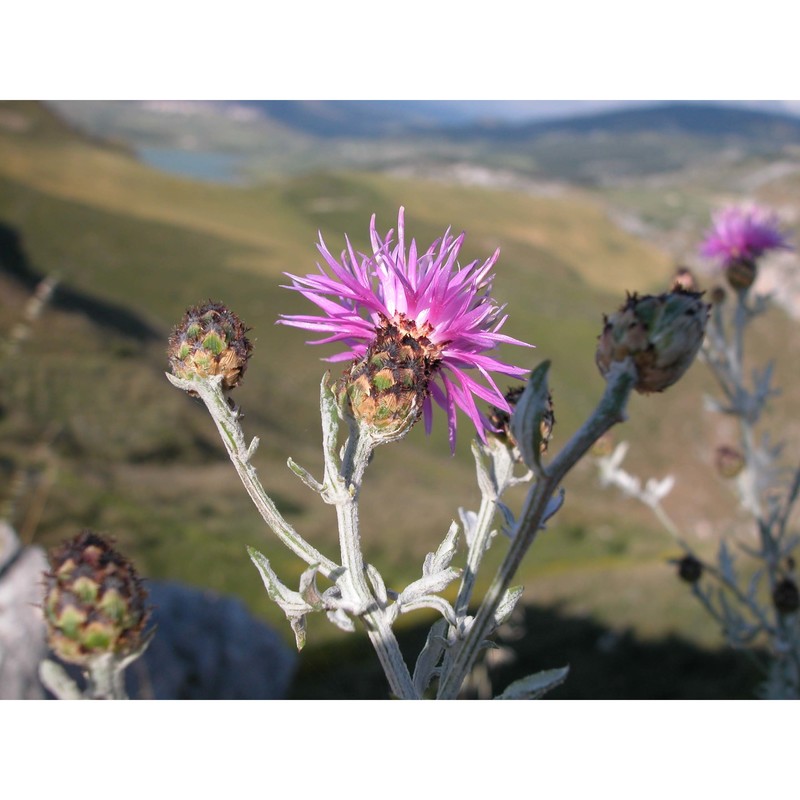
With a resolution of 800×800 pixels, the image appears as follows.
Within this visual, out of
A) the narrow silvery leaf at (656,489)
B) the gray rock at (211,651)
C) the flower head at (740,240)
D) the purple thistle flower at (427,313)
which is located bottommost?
the gray rock at (211,651)

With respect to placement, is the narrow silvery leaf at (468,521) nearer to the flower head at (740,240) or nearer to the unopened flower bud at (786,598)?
A: the unopened flower bud at (786,598)

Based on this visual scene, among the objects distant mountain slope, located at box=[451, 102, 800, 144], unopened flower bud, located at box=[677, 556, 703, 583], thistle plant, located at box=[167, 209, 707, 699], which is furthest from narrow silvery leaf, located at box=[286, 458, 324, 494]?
distant mountain slope, located at box=[451, 102, 800, 144]

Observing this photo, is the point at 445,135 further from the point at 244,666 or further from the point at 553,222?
the point at 244,666

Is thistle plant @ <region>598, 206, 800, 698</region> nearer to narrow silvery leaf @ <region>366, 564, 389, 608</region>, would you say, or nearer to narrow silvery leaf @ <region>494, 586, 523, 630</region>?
narrow silvery leaf @ <region>494, 586, 523, 630</region>

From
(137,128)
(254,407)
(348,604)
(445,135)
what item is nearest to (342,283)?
(348,604)

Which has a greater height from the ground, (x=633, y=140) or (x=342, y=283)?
(x=633, y=140)

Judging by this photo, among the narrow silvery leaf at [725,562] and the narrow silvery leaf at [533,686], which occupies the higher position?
the narrow silvery leaf at [533,686]

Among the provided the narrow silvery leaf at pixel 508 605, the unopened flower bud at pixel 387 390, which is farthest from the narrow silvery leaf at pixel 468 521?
the unopened flower bud at pixel 387 390
